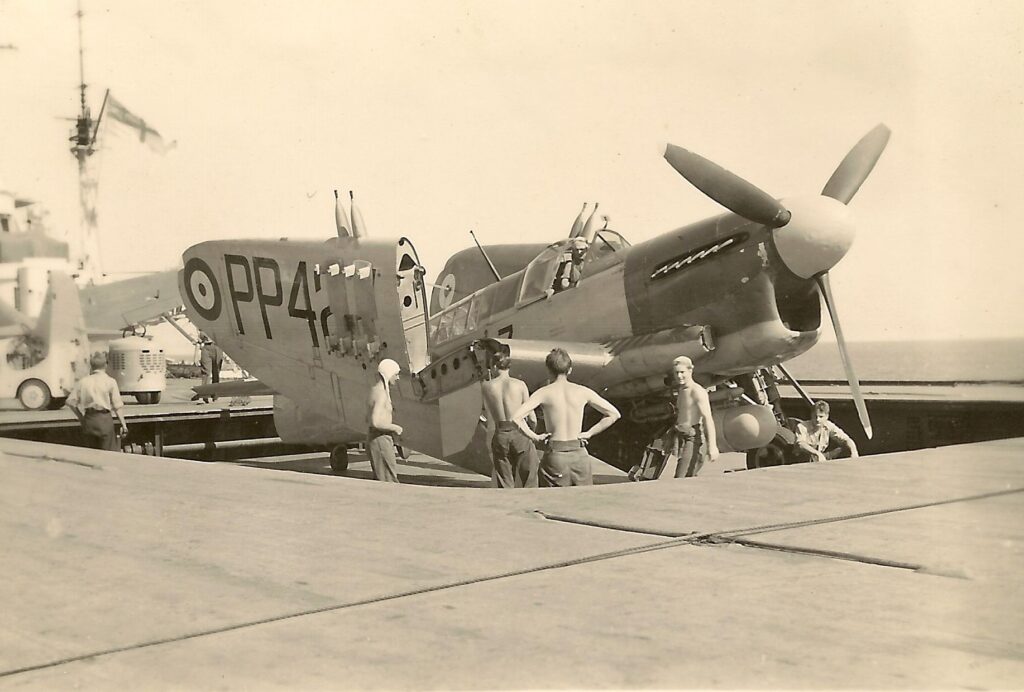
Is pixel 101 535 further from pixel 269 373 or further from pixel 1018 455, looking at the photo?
pixel 269 373

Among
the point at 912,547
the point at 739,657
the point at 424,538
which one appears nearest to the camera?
the point at 739,657

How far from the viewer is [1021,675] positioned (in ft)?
6.78

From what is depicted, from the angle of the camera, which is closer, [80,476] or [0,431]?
[80,476]

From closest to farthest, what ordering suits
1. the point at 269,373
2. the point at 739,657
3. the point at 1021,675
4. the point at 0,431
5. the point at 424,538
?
1. the point at 1021,675
2. the point at 739,657
3. the point at 424,538
4. the point at 269,373
5. the point at 0,431

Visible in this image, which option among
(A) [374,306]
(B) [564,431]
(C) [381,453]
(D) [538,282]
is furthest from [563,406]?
(A) [374,306]

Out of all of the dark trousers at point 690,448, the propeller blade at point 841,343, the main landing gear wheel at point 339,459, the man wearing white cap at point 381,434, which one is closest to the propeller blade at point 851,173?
the propeller blade at point 841,343

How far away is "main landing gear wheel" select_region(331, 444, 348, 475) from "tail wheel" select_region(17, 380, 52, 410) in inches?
538

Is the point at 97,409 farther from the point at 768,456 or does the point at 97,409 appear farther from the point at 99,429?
the point at 768,456

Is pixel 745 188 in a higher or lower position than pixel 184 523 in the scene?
higher

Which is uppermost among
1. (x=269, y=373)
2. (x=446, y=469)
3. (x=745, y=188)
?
(x=745, y=188)

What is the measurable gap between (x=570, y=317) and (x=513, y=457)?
4447 millimetres

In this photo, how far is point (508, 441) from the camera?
7230mm

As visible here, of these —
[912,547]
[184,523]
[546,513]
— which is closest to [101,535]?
[184,523]

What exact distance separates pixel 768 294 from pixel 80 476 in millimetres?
6770
